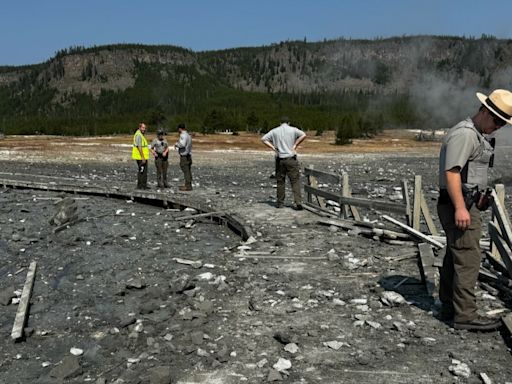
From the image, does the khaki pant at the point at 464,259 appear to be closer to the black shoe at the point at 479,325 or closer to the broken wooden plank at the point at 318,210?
the black shoe at the point at 479,325

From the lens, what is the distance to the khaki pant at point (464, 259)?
522 centimetres

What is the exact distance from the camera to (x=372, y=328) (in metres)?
5.50

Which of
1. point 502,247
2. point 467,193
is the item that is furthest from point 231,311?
point 502,247

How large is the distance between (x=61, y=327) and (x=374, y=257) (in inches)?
179

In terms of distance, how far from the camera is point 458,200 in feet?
16.6

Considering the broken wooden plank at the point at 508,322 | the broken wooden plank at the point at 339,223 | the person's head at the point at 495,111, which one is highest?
the person's head at the point at 495,111

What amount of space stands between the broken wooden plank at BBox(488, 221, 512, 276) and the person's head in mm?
1930

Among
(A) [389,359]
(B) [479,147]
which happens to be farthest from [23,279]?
(B) [479,147]

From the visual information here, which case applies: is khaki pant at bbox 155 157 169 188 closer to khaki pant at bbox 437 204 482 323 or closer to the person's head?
khaki pant at bbox 437 204 482 323

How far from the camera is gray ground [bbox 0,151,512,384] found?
4.77 metres

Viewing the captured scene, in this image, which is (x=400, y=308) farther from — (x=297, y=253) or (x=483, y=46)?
(x=483, y=46)

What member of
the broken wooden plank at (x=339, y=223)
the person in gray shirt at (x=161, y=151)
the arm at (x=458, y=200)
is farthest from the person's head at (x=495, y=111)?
the person in gray shirt at (x=161, y=151)

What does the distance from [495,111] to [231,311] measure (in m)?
3.49

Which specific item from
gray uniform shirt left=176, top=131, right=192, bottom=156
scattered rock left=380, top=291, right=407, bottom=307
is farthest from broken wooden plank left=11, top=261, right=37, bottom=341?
gray uniform shirt left=176, top=131, right=192, bottom=156
